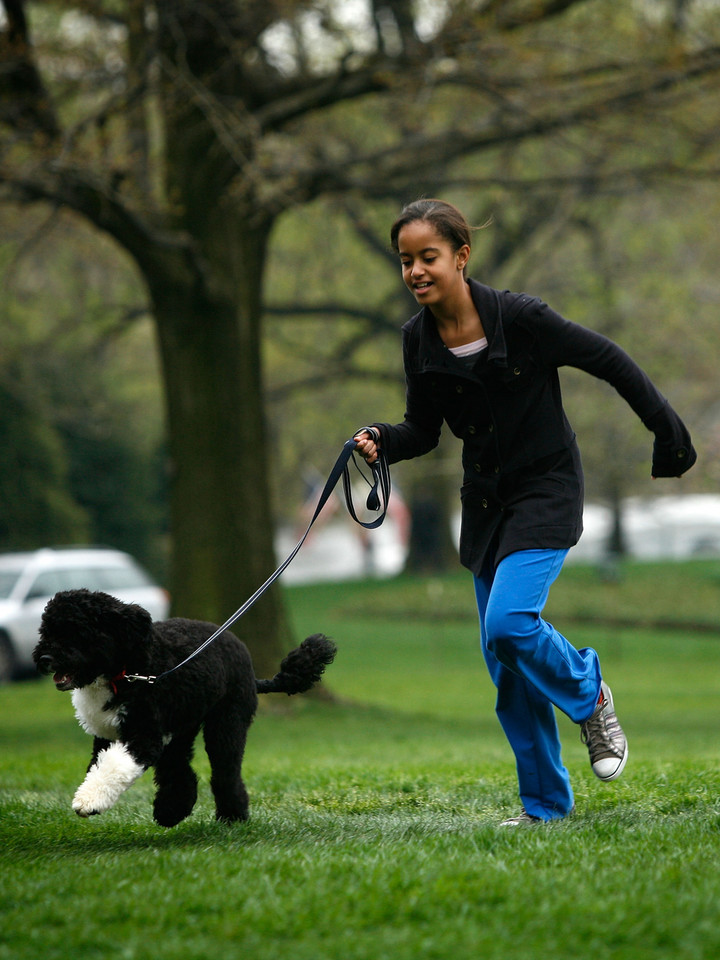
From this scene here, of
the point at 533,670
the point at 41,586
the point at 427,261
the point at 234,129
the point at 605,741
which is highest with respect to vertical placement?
the point at 234,129

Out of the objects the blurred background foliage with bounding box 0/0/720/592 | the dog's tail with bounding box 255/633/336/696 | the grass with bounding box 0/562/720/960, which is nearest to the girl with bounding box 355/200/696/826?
the grass with bounding box 0/562/720/960

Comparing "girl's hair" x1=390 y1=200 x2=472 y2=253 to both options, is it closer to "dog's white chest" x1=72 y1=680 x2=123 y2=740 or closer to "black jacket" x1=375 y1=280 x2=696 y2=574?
"black jacket" x1=375 y1=280 x2=696 y2=574

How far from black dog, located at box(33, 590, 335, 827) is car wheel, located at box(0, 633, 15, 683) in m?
14.5

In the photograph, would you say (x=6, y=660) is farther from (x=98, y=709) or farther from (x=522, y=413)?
(x=522, y=413)

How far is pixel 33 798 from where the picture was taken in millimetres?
6363

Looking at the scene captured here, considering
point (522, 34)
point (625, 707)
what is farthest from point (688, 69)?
point (625, 707)

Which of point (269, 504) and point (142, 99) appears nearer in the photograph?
point (142, 99)

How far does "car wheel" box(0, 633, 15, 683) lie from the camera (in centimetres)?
1877

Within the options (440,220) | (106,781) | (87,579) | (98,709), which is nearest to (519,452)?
(440,220)

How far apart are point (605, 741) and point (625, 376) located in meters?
1.47

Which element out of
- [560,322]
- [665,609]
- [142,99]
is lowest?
[665,609]

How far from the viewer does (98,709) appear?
178 inches

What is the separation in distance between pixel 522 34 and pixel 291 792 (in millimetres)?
9443

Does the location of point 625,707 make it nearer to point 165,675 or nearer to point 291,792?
point 291,792
